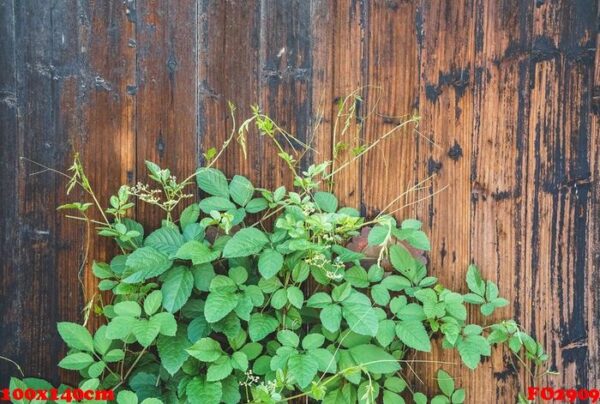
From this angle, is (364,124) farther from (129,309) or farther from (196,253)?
(129,309)

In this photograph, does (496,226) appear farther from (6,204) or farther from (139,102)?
(6,204)

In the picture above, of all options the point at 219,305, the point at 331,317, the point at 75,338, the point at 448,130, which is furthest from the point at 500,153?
the point at 75,338

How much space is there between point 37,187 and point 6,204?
0.10 meters

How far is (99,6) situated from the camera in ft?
5.25

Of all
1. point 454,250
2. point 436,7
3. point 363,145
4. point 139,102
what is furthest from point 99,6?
point 454,250

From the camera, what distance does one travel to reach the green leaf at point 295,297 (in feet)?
4.73

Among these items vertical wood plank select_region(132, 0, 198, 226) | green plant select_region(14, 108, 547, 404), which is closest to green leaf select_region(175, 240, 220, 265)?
green plant select_region(14, 108, 547, 404)

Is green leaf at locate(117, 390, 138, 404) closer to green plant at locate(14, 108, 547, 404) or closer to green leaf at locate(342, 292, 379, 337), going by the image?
green plant at locate(14, 108, 547, 404)

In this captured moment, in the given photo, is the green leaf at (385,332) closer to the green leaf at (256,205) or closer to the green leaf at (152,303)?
the green leaf at (256,205)

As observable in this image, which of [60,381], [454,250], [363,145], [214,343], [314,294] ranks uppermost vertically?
[363,145]

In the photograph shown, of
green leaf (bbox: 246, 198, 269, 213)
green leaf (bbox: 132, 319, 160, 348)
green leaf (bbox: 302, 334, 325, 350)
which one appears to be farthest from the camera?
green leaf (bbox: 246, 198, 269, 213)

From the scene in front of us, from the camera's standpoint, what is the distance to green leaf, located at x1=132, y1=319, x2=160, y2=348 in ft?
4.42

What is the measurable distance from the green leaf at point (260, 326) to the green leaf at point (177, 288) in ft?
0.58

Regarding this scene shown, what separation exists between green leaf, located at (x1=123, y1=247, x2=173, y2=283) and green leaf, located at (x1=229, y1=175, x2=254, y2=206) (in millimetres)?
261
